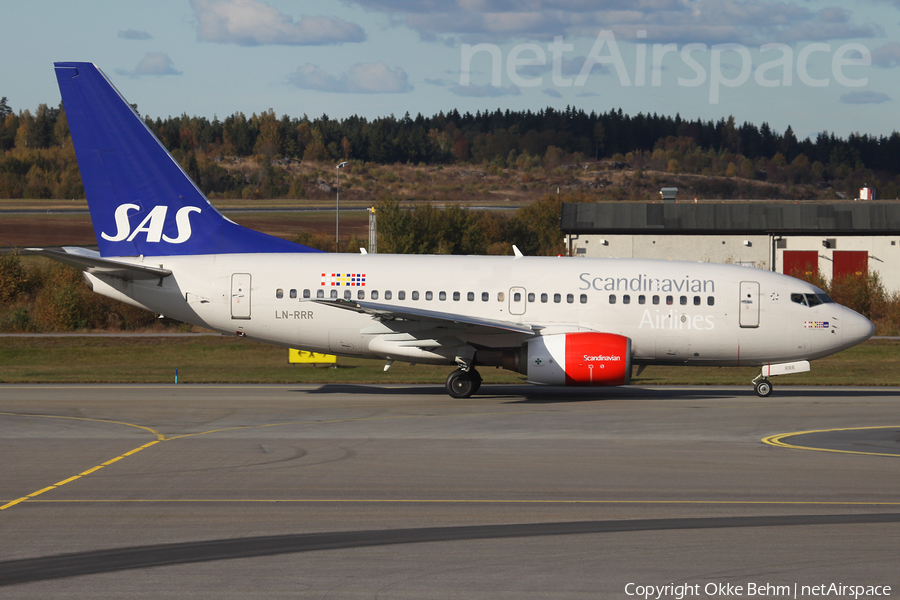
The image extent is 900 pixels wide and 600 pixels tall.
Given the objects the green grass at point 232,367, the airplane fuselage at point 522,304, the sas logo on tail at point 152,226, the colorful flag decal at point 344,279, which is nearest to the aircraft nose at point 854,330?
the airplane fuselage at point 522,304

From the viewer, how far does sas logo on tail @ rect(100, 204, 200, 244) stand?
92.8 ft

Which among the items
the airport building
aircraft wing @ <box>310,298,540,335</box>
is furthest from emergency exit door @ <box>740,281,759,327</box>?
the airport building

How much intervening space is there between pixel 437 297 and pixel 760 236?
141ft

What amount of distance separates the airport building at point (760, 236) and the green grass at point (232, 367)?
19.2m

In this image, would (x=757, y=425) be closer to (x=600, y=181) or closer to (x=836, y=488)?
(x=836, y=488)

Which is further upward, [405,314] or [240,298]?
[240,298]

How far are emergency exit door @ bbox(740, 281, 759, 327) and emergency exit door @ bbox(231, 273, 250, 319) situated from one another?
50.2 ft

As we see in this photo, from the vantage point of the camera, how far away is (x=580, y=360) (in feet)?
83.9

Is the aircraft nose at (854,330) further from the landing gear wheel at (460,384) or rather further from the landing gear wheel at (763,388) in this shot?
the landing gear wheel at (460,384)

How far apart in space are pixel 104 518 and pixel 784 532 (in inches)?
382

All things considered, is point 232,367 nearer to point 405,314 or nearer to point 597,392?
point 405,314

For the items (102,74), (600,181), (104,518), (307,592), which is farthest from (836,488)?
(600,181)

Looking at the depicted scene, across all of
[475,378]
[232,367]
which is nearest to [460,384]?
[475,378]

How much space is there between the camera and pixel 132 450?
18.4 m
